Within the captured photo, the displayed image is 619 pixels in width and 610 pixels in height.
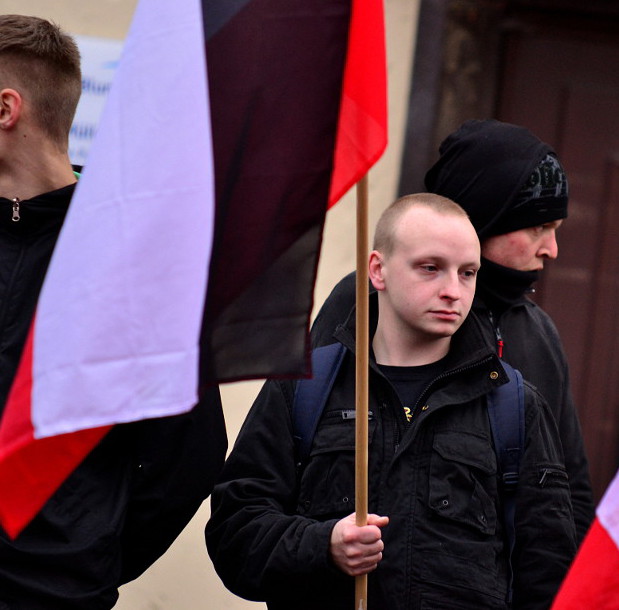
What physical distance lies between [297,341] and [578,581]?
2.27ft

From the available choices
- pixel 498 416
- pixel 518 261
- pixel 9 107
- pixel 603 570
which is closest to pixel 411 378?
pixel 498 416

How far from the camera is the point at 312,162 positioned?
9.35 ft

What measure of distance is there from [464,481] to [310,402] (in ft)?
1.27

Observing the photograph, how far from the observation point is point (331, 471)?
10.5 ft

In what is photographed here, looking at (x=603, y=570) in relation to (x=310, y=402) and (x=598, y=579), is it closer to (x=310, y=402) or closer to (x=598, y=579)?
(x=598, y=579)

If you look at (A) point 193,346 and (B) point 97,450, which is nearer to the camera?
(A) point 193,346

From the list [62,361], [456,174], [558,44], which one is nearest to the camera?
[62,361]

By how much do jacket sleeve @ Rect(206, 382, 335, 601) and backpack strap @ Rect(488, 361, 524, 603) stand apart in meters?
0.40

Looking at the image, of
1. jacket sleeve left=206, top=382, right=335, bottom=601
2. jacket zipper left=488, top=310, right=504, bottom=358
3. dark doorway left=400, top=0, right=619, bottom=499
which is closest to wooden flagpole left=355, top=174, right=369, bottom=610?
jacket sleeve left=206, top=382, right=335, bottom=601

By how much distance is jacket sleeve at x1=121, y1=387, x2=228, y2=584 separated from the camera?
317 centimetres

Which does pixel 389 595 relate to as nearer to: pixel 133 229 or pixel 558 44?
pixel 133 229

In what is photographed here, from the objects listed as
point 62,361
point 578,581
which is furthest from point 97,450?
point 578,581

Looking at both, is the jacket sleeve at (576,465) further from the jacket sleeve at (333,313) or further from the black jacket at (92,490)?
the black jacket at (92,490)

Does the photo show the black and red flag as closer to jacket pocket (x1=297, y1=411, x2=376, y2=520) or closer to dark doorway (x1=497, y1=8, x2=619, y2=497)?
jacket pocket (x1=297, y1=411, x2=376, y2=520)
